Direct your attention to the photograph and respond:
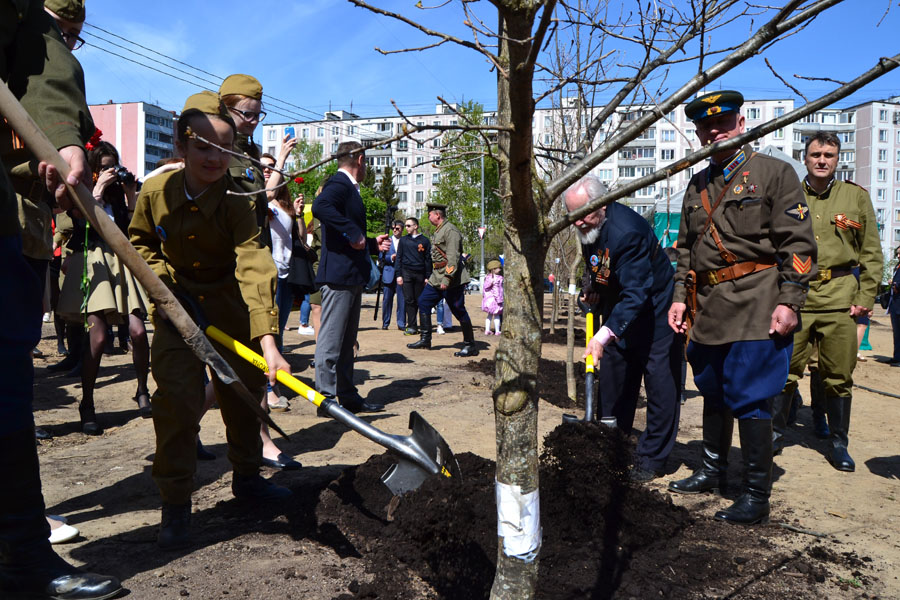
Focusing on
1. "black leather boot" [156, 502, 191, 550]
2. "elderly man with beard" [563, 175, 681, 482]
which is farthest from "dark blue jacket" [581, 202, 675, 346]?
"black leather boot" [156, 502, 191, 550]

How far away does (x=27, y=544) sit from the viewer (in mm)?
2279

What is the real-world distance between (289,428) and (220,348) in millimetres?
1846

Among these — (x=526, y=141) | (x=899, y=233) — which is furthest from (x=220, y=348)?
(x=899, y=233)

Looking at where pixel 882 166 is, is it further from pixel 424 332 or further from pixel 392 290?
pixel 424 332

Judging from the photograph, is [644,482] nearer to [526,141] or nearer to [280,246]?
[526,141]

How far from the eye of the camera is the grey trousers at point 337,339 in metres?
5.48

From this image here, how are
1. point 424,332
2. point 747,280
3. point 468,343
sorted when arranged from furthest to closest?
point 424,332 < point 468,343 < point 747,280

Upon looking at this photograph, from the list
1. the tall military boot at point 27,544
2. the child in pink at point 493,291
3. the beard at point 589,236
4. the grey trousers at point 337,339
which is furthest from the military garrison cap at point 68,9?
the child in pink at point 493,291

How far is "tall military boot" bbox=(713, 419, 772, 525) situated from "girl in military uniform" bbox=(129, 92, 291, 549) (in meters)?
2.35

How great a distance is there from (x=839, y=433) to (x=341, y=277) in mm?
3980

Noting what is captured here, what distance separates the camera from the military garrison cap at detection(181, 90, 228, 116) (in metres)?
3.12

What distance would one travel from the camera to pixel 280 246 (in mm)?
5934

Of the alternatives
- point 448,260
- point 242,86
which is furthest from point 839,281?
point 448,260

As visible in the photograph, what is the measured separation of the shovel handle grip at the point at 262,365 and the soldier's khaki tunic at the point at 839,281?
393 cm
